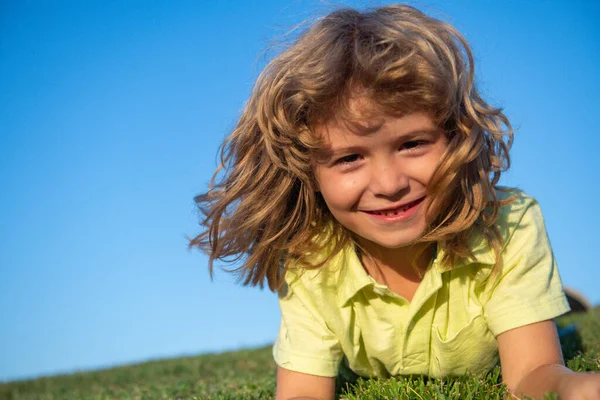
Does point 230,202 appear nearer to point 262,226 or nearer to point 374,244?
point 262,226

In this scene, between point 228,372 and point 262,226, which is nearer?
point 262,226

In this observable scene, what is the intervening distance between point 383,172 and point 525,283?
1.07m

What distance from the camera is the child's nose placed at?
3.20m

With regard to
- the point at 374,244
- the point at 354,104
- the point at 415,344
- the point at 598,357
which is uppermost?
→ the point at 354,104

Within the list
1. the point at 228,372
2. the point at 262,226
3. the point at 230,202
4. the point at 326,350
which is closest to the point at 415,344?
the point at 326,350

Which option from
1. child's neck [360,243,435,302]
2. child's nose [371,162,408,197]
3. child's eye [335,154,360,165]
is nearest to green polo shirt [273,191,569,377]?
child's neck [360,243,435,302]

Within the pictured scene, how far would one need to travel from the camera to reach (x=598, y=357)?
4062 mm

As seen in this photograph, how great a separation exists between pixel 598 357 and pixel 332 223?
1.88 metres

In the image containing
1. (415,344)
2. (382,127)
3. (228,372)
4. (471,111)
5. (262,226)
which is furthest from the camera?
(228,372)

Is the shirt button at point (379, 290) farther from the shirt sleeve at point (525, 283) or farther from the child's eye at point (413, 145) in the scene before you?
the child's eye at point (413, 145)

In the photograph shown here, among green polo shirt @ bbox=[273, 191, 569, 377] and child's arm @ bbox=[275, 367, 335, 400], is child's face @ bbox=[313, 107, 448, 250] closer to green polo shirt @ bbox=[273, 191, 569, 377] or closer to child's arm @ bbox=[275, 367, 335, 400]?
green polo shirt @ bbox=[273, 191, 569, 377]

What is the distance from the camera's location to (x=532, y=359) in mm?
3309

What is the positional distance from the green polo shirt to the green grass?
15 cm

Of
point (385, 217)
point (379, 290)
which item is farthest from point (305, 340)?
point (385, 217)
